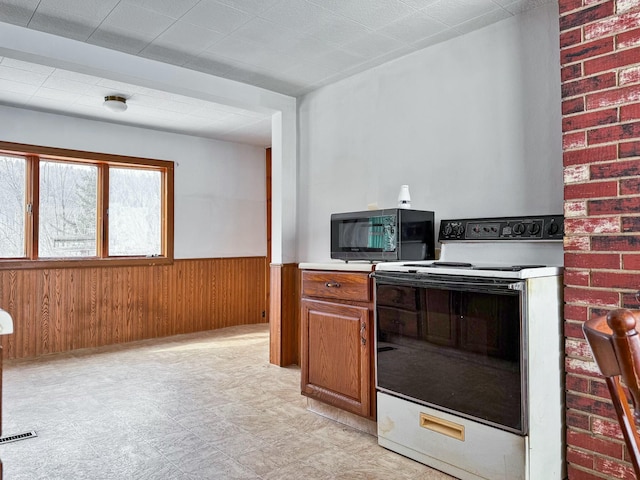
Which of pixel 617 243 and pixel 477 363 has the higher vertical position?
pixel 617 243

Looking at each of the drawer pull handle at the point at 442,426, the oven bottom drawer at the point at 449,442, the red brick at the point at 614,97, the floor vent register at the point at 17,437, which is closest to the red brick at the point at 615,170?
the red brick at the point at 614,97

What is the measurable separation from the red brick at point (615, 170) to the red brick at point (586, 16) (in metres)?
0.60

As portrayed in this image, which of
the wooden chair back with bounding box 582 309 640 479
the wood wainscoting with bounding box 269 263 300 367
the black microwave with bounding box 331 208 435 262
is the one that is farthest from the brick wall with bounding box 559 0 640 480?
the wood wainscoting with bounding box 269 263 300 367

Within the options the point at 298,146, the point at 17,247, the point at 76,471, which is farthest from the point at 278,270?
the point at 17,247

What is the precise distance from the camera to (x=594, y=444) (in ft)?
6.20

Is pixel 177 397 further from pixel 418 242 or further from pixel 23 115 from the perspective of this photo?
pixel 23 115

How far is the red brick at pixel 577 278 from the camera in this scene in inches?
75.7

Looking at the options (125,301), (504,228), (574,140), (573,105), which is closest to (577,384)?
(504,228)

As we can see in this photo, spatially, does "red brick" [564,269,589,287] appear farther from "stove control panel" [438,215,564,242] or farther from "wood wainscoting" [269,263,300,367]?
"wood wainscoting" [269,263,300,367]

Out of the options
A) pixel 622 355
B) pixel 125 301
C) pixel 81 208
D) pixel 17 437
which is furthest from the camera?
pixel 125 301

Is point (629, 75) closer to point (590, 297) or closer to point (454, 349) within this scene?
point (590, 297)

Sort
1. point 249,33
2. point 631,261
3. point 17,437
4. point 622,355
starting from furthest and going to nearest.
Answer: point 249,33 → point 17,437 → point 631,261 → point 622,355

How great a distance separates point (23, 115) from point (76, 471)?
3.54 meters

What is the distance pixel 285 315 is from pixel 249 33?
2229 millimetres
